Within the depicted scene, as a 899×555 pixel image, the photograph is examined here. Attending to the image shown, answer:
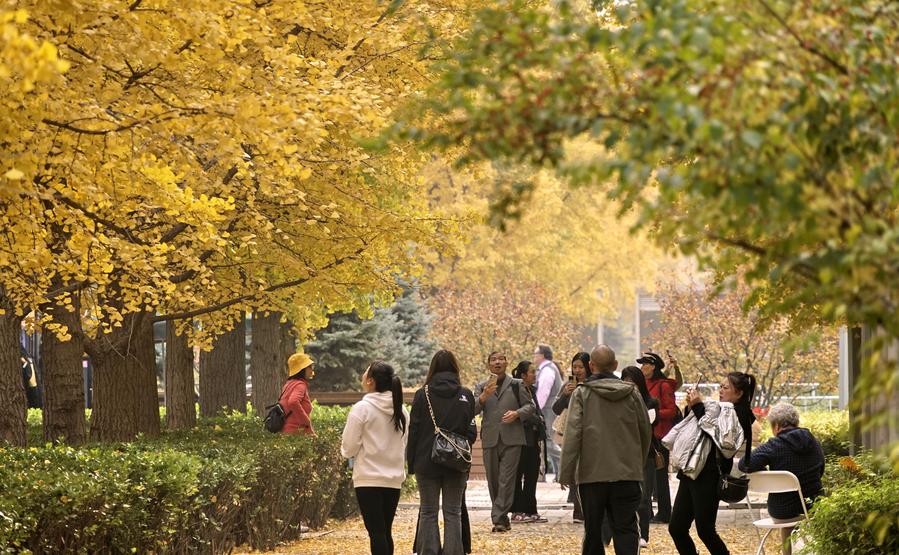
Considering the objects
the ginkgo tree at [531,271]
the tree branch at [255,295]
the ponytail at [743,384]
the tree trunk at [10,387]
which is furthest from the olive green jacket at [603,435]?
the ginkgo tree at [531,271]

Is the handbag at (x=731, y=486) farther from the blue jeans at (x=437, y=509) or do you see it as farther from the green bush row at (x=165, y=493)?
the green bush row at (x=165, y=493)

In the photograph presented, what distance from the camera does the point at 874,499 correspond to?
26.3 ft

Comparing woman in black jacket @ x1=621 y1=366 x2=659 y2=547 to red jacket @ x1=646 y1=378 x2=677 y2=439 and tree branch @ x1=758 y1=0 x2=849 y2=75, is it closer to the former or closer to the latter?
red jacket @ x1=646 y1=378 x2=677 y2=439

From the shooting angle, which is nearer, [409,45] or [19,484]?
[19,484]

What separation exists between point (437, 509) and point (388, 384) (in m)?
1.19

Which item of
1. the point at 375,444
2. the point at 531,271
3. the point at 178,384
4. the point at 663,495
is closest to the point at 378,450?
the point at 375,444

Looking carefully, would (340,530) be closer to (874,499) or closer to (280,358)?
(280,358)

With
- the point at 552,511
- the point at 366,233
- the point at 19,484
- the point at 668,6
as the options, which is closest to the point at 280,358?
the point at 552,511

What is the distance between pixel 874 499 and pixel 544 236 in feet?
108

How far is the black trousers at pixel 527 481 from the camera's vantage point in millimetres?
15883

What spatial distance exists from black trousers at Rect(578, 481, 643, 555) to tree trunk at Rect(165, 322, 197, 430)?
7924 millimetres

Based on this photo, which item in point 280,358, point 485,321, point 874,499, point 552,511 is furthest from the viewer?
point 485,321

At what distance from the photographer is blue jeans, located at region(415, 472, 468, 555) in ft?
36.1

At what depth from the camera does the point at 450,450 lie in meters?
10.8
